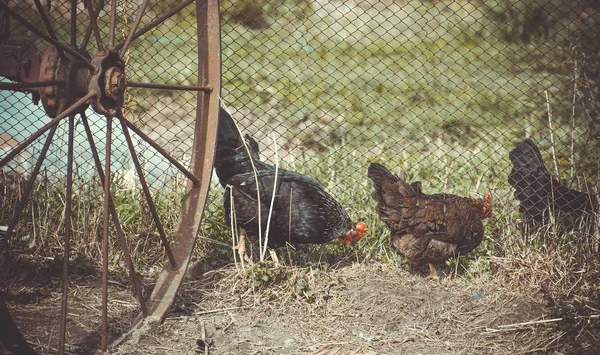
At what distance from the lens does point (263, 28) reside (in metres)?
9.02

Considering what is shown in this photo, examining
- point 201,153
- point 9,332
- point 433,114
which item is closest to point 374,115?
point 433,114

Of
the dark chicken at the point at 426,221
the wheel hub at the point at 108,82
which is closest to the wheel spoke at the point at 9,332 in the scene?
the wheel hub at the point at 108,82

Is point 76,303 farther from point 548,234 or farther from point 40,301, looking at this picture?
point 548,234

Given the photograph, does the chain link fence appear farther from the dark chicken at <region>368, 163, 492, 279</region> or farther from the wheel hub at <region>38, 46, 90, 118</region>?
the wheel hub at <region>38, 46, 90, 118</region>

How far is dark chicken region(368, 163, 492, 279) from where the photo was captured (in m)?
4.45

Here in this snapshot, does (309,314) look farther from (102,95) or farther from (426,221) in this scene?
(102,95)

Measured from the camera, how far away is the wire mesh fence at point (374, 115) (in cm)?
498

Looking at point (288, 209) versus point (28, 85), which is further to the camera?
point (288, 209)

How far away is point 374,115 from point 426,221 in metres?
3.03

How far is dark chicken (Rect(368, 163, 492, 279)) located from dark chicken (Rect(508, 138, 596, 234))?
0.97ft

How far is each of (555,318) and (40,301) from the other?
2.91 metres

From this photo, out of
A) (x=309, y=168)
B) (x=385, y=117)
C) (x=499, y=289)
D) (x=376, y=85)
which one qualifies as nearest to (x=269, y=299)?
(x=499, y=289)

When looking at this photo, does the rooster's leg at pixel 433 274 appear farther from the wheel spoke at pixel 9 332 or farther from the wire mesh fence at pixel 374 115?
the wheel spoke at pixel 9 332

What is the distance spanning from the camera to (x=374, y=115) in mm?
7371
